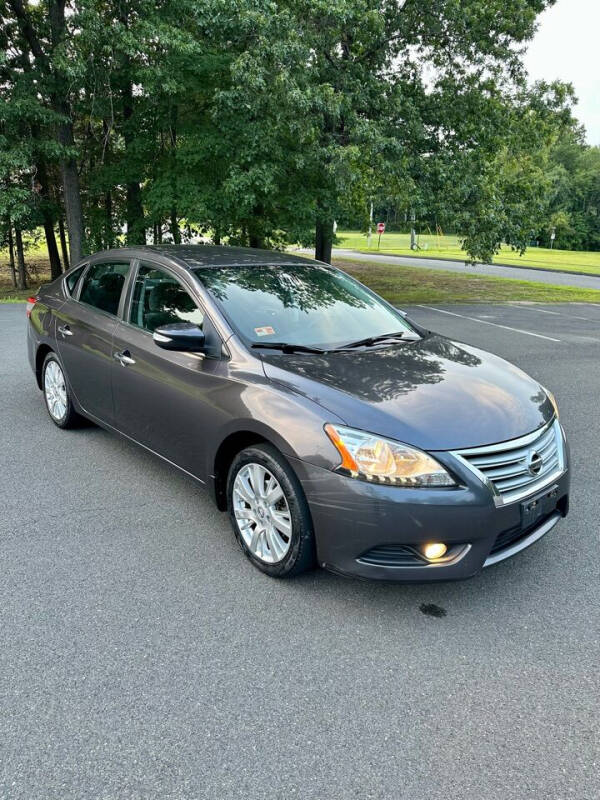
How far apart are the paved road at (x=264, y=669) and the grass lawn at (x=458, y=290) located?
43.3ft

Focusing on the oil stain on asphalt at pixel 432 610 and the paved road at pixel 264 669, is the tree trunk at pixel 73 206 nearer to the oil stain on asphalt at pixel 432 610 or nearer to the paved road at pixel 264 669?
the paved road at pixel 264 669

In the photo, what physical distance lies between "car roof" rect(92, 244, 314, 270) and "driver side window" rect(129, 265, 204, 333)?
0.15 meters

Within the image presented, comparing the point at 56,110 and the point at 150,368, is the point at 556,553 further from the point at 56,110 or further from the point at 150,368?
the point at 56,110

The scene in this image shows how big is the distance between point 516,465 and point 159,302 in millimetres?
2449

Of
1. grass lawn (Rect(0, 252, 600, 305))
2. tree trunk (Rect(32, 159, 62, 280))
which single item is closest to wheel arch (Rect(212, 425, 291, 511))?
grass lawn (Rect(0, 252, 600, 305))

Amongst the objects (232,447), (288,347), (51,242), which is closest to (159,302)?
(288,347)

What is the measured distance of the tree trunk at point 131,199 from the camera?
16703 mm

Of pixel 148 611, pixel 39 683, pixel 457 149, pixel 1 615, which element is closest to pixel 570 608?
pixel 148 611

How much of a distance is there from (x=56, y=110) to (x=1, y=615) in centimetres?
1664

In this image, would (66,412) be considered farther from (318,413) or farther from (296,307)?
(318,413)

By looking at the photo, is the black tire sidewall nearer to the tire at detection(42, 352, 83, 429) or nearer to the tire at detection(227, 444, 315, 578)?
the tire at detection(42, 352, 83, 429)

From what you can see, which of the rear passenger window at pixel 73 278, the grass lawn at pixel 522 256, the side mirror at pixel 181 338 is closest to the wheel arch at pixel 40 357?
the rear passenger window at pixel 73 278

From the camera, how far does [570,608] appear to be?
300 centimetres

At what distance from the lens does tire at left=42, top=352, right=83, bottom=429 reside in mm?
5125
